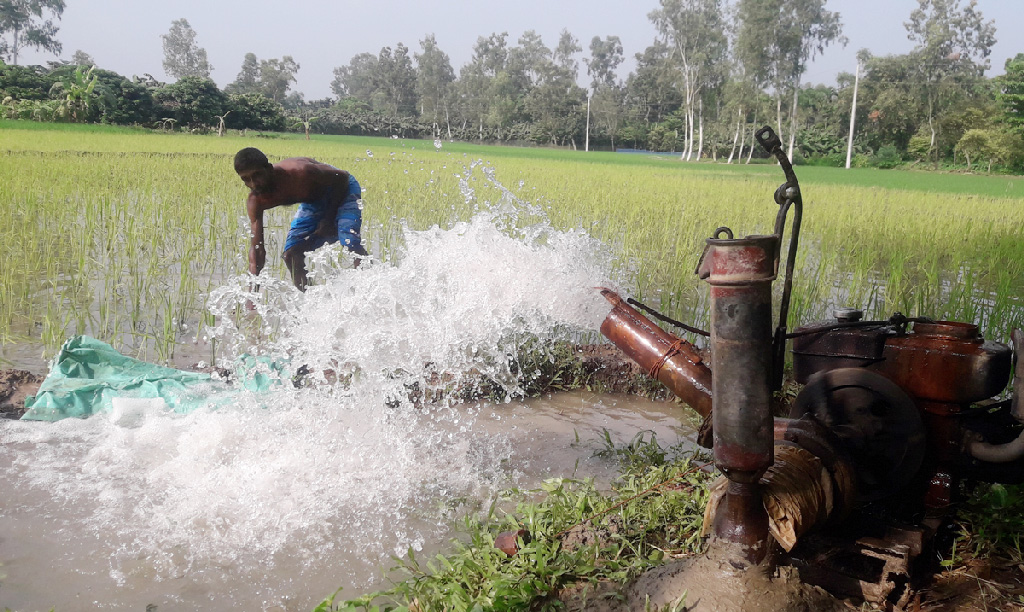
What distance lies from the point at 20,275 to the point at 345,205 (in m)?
2.23

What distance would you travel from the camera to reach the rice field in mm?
4008

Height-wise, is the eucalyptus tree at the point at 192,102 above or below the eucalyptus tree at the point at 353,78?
below

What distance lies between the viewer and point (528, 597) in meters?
1.67

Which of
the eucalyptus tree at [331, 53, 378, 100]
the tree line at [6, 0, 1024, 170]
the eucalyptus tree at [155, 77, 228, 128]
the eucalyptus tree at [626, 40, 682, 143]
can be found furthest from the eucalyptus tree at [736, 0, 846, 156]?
the eucalyptus tree at [331, 53, 378, 100]

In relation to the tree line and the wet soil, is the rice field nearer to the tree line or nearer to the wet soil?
the wet soil

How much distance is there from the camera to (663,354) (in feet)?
6.96

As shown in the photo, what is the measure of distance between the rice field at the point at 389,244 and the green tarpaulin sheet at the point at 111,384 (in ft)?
1.13

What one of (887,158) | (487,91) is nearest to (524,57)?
(487,91)

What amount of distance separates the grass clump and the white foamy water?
207 mm

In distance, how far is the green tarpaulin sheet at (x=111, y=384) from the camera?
9.91 ft

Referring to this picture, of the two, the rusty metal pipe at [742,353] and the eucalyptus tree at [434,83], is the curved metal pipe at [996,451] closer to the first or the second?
the rusty metal pipe at [742,353]

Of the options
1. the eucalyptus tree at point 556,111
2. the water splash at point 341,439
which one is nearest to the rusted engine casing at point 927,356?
the water splash at point 341,439

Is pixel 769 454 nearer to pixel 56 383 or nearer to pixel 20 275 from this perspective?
pixel 56 383

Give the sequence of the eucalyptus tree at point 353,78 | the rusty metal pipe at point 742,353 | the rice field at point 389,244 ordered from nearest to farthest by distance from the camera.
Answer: the rusty metal pipe at point 742,353, the rice field at point 389,244, the eucalyptus tree at point 353,78
